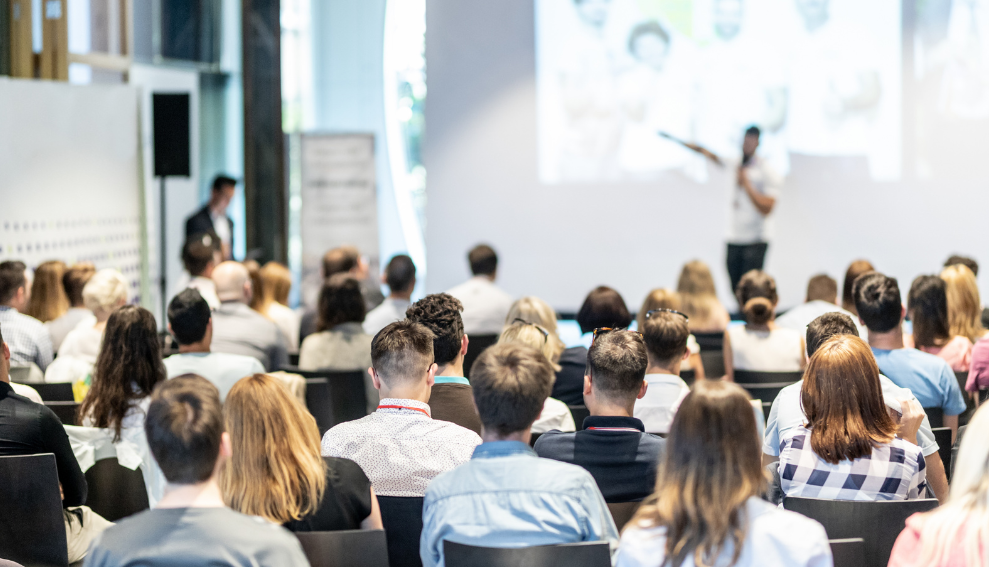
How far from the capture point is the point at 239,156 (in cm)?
938

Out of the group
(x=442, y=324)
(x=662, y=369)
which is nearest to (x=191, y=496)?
(x=442, y=324)

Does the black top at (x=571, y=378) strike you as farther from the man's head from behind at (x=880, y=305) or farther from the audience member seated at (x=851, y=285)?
the audience member seated at (x=851, y=285)

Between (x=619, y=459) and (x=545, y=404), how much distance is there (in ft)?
2.69

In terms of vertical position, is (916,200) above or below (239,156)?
below

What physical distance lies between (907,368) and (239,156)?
741cm

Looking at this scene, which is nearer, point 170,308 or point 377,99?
point 170,308

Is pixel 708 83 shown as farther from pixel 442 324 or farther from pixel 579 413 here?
pixel 442 324

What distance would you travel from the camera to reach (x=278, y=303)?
545 cm

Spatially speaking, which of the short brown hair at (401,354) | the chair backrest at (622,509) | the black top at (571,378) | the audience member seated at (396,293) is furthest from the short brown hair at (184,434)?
the audience member seated at (396,293)

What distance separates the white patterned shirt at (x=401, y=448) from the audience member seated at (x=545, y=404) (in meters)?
0.49

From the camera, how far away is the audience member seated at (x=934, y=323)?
12.6 feet

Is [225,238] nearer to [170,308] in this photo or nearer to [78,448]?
[170,308]

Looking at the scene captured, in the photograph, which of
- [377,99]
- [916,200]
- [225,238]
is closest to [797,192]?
[916,200]

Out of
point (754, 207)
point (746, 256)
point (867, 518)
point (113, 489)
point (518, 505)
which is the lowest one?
point (113, 489)
